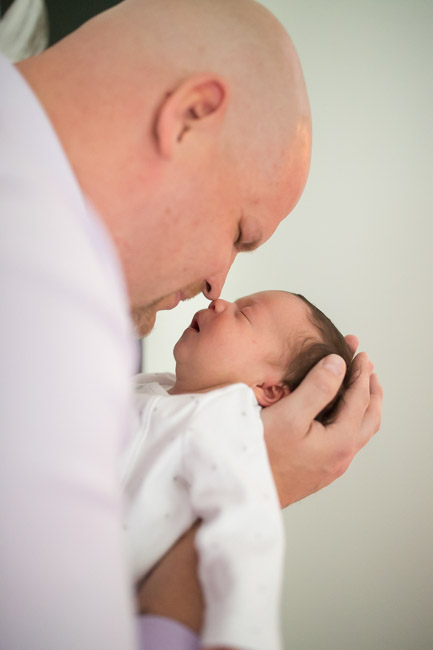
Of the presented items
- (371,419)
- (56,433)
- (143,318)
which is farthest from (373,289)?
(56,433)

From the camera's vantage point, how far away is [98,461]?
43 centimetres

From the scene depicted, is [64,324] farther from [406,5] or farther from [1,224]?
[406,5]

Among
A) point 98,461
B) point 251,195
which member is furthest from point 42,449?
point 251,195

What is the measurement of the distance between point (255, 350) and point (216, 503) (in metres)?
0.42

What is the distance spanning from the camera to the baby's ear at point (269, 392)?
1099mm

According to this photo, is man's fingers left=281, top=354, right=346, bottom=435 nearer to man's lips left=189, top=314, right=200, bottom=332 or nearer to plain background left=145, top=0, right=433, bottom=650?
man's lips left=189, top=314, right=200, bottom=332

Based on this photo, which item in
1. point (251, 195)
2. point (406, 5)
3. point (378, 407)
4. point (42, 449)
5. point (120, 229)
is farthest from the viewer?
point (406, 5)

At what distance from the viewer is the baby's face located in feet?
3.58

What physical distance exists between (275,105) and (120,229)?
30 centimetres

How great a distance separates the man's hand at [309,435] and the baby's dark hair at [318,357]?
0.22ft

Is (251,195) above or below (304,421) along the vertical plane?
above

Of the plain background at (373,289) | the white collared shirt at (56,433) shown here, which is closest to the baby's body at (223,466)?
the white collared shirt at (56,433)

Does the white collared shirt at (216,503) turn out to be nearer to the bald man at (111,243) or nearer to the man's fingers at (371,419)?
the bald man at (111,243)

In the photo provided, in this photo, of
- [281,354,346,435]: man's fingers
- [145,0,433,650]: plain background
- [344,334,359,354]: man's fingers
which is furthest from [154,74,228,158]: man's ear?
[145,0,433,650]: plain background
